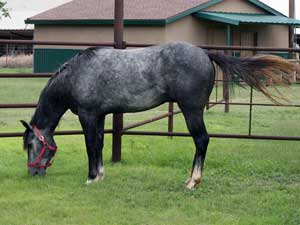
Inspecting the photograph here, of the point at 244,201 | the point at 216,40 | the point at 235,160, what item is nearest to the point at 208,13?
the point at 216,40

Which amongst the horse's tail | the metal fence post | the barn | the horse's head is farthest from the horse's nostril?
the barn

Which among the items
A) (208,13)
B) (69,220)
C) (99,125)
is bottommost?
(69,220)

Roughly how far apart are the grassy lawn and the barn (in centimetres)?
1331

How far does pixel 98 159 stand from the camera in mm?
6688

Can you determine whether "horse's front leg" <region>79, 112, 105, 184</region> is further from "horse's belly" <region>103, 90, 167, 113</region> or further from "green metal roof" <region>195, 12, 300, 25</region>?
"green metal roof" <region>195, 12, 300, 25</region>

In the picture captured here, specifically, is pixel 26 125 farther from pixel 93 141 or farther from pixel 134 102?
Result: pixel 134 102

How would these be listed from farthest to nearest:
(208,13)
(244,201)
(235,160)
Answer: (208,13) < (235,160) < (244,201)

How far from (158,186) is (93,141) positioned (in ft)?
2.69

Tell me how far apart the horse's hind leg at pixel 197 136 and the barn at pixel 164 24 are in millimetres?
15889

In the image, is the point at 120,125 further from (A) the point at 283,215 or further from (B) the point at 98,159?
(A) the point at 283,215

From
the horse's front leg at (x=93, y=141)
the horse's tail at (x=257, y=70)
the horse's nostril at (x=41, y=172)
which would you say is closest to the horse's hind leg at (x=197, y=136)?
the horse's tail at (x=257, y=70)

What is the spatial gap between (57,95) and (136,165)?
4.71 feet

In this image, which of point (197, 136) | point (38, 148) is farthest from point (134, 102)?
point (38, 148)

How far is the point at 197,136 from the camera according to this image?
6285 mm
